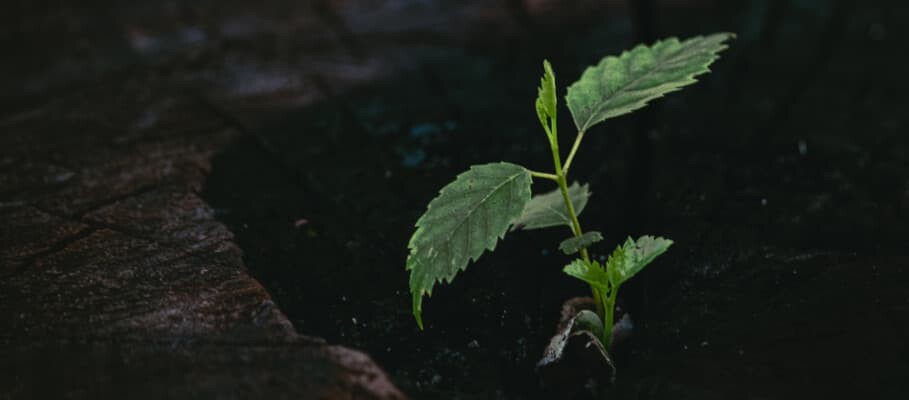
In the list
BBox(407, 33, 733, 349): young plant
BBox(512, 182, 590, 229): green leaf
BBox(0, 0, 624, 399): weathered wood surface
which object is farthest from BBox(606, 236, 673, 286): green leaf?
BBox(0, 0, 624, 399): weathered wood surface

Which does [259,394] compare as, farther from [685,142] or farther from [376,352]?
[685,142]

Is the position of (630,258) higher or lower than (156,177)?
lower

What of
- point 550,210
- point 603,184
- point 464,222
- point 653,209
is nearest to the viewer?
point 464,222

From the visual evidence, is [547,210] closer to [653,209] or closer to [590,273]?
[590,273]

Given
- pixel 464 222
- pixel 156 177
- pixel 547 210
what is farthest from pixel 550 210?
pixel 156 177

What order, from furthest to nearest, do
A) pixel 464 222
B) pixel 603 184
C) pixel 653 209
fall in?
pixel 603 184
pixel 653 209
pixel 464 222

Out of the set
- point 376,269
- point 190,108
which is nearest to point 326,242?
point 376,269

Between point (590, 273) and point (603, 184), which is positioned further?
point (603, 184)

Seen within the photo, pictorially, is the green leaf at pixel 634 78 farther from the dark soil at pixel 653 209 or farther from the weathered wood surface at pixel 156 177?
the weathered wood surface at pixel 156 177

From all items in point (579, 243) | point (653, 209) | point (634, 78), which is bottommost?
point (653, 209)
